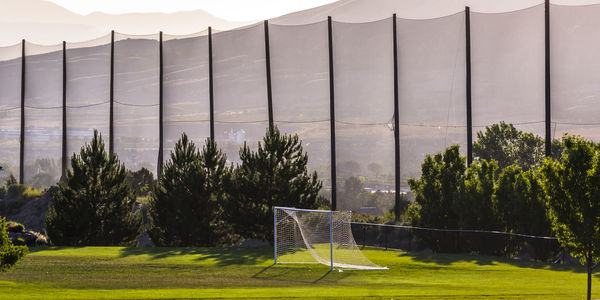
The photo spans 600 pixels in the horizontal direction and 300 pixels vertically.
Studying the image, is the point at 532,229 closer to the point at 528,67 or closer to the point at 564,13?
the point at 564,13

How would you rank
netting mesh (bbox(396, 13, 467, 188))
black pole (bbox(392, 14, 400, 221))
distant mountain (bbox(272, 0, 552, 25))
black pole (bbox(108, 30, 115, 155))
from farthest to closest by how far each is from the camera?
distant mountain (bbox(272, 0, 552, 25)) → black pole (bbox(108, 30, 115, 155)) → netting mesh (bbox(396, 13, 467, 188)) → black pole (bbox(392, 14, 400, 221))

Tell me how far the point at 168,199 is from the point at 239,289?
1333 cm

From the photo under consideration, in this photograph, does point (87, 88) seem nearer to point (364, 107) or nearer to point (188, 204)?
point (364, 107)

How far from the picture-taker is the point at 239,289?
21203 mm

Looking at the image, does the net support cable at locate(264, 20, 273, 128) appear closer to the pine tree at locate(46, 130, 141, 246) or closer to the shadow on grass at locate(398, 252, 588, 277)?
the pine tree at locate(46, 130, 141, 246)

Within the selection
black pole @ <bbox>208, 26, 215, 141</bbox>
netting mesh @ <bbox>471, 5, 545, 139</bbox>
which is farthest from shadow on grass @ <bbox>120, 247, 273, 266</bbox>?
netting mesh @ <bbox>471, 5, 545, 139</bbox>

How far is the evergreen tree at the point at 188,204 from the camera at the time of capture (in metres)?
33.5

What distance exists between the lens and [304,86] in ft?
156

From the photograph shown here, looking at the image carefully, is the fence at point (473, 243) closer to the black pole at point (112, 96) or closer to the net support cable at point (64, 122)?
the black pole at point (112, 96)

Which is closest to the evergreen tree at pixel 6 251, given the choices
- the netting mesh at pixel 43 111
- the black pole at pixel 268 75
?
the black pole at pixel 268 75

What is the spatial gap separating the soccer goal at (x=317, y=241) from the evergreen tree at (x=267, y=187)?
2.01 metres

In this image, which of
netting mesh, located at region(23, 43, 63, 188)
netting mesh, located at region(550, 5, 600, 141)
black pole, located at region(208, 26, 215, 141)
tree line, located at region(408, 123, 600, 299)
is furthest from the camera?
netting mesh, located at region(23, 43, 63, 188)

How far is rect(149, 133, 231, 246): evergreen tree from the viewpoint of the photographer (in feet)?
110

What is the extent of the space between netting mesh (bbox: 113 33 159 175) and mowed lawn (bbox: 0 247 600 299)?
21.2 m
